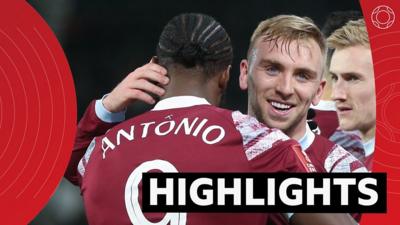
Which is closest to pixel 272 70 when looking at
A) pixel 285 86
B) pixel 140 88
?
pixel 285 86

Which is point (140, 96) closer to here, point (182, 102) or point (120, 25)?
point (182, 102)

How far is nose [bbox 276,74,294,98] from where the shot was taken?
8.96 ft

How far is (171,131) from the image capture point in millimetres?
2256

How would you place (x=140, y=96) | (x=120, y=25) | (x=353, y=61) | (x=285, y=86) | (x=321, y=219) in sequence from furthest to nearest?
(x=120, y=25), (x=353, y=61), (x=285, y=86), (x=140, y=96), (x=321, y=219)

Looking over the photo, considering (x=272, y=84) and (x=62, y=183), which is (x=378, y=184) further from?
(x=62, y=183)

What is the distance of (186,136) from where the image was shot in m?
2.24

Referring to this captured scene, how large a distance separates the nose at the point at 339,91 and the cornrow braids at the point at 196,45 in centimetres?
75

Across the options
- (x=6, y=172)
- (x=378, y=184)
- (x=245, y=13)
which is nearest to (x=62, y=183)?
(x=6, y=172)

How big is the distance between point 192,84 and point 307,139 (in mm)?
714

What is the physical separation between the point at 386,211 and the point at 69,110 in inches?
49.4

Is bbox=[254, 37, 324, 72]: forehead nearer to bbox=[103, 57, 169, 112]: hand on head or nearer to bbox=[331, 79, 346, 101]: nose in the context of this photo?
bbox=[331, 79, 346, 101]: nose

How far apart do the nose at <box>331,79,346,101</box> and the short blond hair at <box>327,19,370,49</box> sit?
0.14 m

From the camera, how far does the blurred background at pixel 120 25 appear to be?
2963 mm

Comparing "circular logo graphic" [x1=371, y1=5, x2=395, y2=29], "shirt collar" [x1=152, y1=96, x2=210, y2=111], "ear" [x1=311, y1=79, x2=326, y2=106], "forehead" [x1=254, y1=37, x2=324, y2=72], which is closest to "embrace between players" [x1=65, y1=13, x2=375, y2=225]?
"shirt collar" [x1=152, y1=96, x2=210, y2=111]
